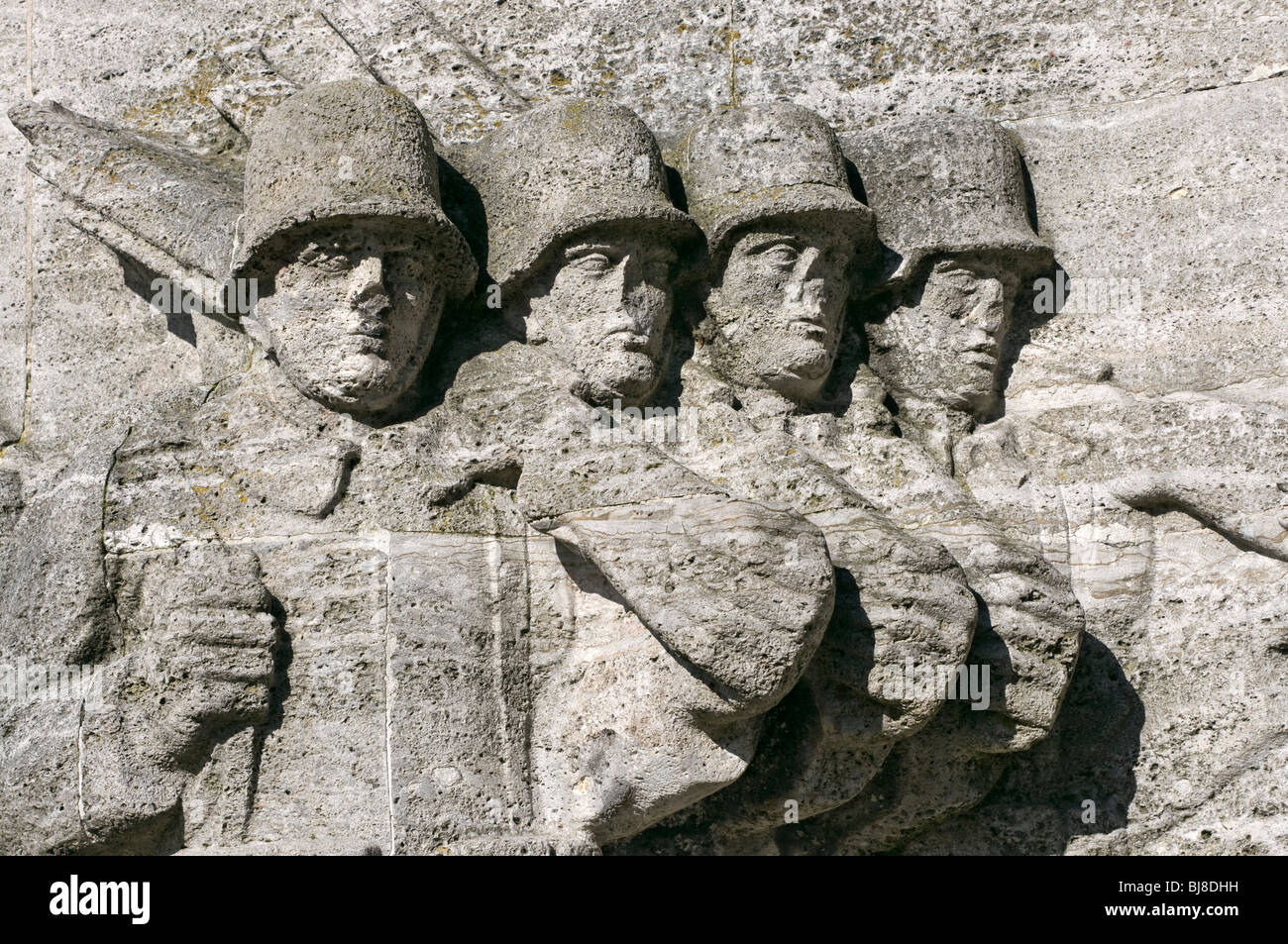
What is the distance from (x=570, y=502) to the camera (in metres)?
6.74

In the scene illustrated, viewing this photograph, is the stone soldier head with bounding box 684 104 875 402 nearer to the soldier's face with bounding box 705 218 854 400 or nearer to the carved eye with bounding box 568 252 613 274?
the soldier's face with bounding box 705 218 854 400

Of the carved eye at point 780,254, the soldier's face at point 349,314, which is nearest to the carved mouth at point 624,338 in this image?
the carved eye at point 780,254

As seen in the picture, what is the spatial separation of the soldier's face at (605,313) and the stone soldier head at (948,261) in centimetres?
87

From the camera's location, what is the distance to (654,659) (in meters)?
6.71

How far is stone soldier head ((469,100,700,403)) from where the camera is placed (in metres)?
7.14

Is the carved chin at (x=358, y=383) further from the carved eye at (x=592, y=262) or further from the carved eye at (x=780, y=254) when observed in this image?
the carved eye at (x=780, y=254)

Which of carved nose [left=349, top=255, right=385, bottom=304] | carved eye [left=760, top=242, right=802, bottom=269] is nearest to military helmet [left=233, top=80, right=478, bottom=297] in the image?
carved nose [left=349, top=255, right=385, bottom=304]

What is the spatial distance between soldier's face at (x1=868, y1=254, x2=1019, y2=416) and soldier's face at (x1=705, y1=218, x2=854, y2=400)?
0.36 metres

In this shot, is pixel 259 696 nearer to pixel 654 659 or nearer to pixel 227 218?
pixel 654 659

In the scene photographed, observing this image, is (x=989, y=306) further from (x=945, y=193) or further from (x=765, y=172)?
(x=765, y=172)

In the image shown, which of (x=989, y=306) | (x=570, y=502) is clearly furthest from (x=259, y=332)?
(x=989, y=306)

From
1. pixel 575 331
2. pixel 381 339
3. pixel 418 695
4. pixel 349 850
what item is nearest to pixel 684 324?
pixel 575 331

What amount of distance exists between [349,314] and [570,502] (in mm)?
930

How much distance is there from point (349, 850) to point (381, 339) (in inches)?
62.9
